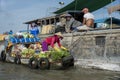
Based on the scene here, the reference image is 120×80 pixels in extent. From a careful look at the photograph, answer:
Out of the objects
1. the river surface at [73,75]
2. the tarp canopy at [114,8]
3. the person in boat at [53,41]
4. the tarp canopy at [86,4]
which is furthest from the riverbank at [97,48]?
the tarp canopy at [86,4]

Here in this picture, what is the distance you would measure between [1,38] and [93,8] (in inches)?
309

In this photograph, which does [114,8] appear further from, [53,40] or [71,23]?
[71,23]

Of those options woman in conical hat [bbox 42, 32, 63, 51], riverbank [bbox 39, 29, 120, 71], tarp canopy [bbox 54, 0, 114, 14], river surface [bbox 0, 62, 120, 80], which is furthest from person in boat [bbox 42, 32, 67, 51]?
tarp canopy [bbox 54, 0, 114, 14]

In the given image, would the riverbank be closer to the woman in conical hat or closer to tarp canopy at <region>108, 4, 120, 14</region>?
tarp canopy at <region>108, 4, 120, 14</region>

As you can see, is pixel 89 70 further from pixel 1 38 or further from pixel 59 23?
pixel 1 38

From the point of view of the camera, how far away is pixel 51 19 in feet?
66.7

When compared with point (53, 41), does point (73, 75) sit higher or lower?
lower

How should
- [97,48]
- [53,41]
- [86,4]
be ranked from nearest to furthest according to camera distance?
[97,48] → [53,41] → [86,4]

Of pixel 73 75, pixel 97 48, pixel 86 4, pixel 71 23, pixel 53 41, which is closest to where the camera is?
pixel 73 75

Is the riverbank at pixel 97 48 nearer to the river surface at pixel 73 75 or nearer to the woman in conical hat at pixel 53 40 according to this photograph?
the river surface at pixel 73 75

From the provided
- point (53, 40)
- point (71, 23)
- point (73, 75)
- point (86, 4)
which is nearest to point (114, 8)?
point (53, 40)

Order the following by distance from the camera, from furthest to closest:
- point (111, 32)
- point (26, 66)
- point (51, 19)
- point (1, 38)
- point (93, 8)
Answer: point (1, 38) < point (51, 19) < point (93, 8) < point (26, 66) < point (111, 32)

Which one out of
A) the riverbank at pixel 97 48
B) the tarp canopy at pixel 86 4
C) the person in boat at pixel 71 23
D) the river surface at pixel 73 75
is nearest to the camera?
the river surface at pixel 73 75

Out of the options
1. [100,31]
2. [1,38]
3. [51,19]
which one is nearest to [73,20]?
[51,19]
